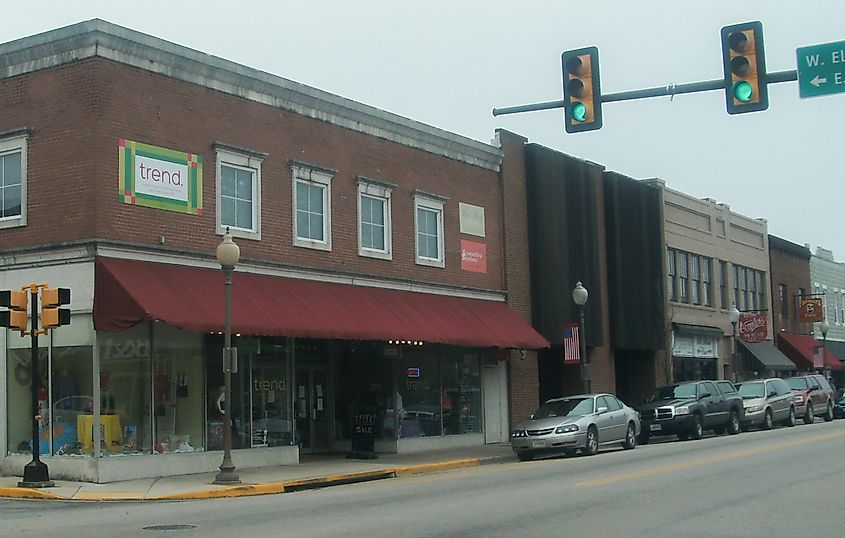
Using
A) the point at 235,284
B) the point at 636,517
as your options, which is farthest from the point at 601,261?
the point at 636,517

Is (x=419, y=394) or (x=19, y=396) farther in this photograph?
(x=419, y=394)

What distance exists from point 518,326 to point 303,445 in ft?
24.1

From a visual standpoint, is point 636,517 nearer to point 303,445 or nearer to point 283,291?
point 283,291

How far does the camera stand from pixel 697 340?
145ft

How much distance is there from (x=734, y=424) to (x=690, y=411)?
3.44m

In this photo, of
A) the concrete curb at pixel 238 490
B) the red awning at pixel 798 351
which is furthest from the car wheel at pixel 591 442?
the red awning at pixel 798 351

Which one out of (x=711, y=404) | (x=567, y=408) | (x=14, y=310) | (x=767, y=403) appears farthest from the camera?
(x=767, y=403)

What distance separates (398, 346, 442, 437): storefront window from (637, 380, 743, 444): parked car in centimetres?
669

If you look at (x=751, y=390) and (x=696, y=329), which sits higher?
(x=696, y=329)

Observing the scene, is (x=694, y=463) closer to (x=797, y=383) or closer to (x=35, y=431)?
(x=35, y=431)

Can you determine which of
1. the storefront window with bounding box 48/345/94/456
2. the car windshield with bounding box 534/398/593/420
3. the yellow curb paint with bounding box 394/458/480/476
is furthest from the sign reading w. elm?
the storefront window with bounding box 48/345/94/456

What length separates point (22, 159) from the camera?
20844mm

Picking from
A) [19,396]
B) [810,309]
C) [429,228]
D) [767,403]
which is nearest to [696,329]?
[767,403]

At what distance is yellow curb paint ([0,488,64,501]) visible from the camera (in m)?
17.6
